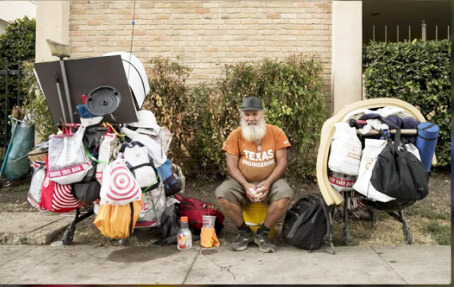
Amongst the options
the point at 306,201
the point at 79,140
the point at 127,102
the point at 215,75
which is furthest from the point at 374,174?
the point at 215,75

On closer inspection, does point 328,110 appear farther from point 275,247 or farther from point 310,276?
point 310,276

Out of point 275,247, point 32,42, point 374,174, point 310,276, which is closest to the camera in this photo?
point 310,276

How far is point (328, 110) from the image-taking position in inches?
274

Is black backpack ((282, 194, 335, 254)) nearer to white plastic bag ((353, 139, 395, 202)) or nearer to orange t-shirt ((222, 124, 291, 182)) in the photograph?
white plastic bag ((353, 139, 395, 202))

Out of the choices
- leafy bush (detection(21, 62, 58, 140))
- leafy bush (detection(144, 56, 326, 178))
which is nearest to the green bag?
leafy bush (detection(21, 62, 58, 140))

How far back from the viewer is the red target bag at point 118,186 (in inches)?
138

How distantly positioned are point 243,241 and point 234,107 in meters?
2.65

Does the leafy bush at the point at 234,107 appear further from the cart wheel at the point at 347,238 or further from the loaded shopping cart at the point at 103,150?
the cart wheel at the point at 347,238

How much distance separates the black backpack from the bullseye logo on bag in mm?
1522

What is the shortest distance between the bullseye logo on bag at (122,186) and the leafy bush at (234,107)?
264 cm

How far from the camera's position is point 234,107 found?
6.22 meters

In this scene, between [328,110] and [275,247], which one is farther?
[328,110]

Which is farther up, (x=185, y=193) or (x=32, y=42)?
(x=32, y=42)

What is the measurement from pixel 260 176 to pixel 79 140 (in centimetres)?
182
